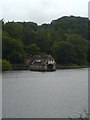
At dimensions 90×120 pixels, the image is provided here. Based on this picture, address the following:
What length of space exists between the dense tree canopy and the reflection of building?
88.6 inches

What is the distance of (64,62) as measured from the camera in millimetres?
70812

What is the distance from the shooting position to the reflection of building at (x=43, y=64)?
66.6m

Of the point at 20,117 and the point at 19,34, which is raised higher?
the point at 19,34

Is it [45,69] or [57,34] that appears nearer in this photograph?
[45,69]

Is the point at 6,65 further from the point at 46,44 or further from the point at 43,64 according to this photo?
the point at 46,44

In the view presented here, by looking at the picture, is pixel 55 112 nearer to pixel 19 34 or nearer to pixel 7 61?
pixel 7 61

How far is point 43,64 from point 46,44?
341 inches

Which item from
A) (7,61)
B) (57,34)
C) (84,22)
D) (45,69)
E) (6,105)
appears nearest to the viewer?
(6,105)

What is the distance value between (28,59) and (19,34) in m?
9.14

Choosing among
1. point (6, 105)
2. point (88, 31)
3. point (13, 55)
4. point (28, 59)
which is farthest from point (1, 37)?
point (6, 105)

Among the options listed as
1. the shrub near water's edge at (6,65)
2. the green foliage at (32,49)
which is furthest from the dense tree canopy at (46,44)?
the shrub near water's edge at (6,65)

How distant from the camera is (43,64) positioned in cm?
6681

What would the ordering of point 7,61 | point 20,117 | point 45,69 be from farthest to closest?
point 45,69 < point 7,61 < point 20,117

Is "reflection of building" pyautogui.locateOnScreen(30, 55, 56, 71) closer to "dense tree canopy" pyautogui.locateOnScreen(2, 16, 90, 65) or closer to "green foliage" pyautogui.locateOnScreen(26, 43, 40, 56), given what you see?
"dense tree canopy" pyautogui.locateOnScreen(2, 16, 90, 65)
